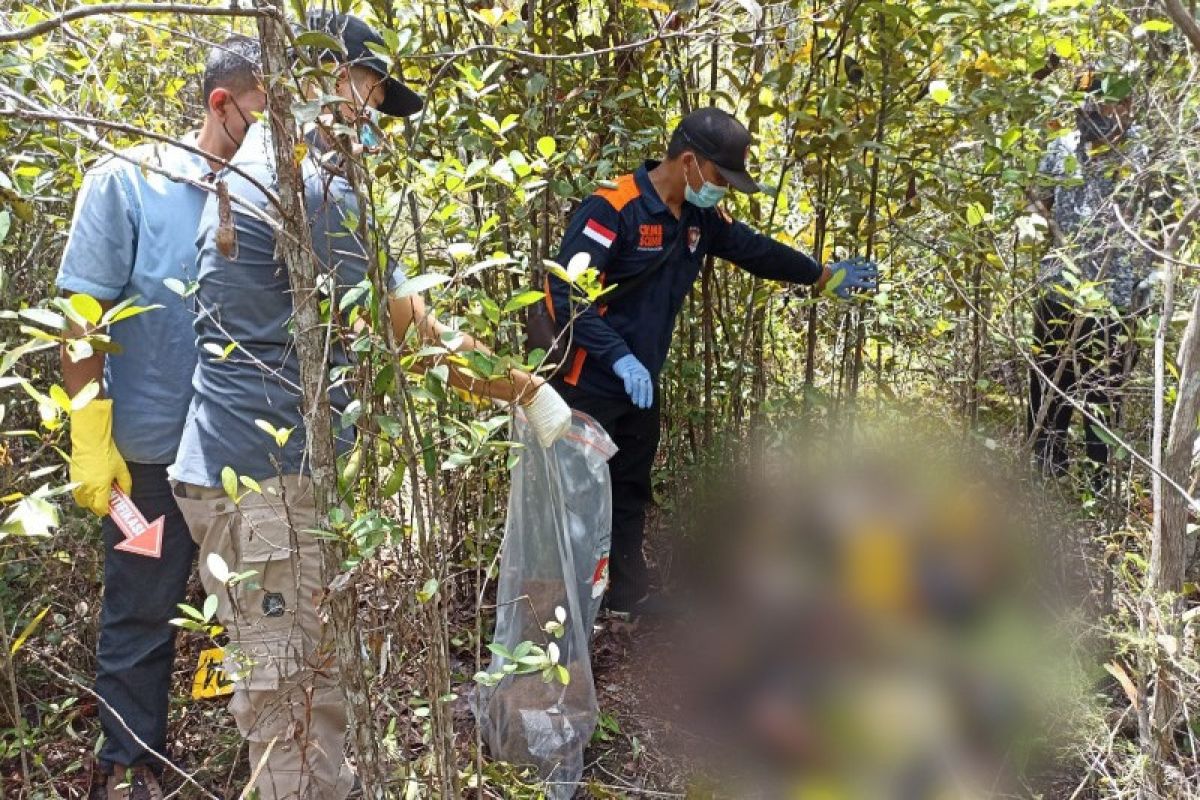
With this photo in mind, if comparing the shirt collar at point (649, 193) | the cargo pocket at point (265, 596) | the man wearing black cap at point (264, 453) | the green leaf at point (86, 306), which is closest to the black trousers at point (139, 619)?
the man wearing black cap at point (264, 453)

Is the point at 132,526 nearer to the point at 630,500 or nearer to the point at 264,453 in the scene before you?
the point at 264,453

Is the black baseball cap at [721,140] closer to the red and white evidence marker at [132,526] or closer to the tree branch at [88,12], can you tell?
the red and white evidence marker at [132,526]

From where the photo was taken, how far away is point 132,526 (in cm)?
218

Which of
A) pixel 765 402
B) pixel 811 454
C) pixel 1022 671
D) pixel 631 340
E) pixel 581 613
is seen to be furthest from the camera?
pixel 765 402

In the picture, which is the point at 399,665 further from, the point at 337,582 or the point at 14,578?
the point at 14,578

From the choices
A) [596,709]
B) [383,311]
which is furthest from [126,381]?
[596,709]

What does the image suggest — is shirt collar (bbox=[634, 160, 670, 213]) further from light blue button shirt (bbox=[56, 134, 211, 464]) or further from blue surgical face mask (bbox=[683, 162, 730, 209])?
light blue button shirt (bbox=[56, 134, 211, 464])

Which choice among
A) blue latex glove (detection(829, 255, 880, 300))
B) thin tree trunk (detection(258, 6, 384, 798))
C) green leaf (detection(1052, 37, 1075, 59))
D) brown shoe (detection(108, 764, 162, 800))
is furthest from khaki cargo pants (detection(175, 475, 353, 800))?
green leaf (detection(1052, 37, 1075, 59))

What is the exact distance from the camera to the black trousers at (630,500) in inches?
125

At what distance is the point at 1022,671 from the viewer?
1.76m

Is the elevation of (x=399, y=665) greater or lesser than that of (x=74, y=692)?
greater

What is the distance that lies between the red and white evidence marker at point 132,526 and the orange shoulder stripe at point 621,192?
1.40 metres

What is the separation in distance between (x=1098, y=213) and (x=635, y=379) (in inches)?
53.4

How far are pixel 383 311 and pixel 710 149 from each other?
5.15ft
